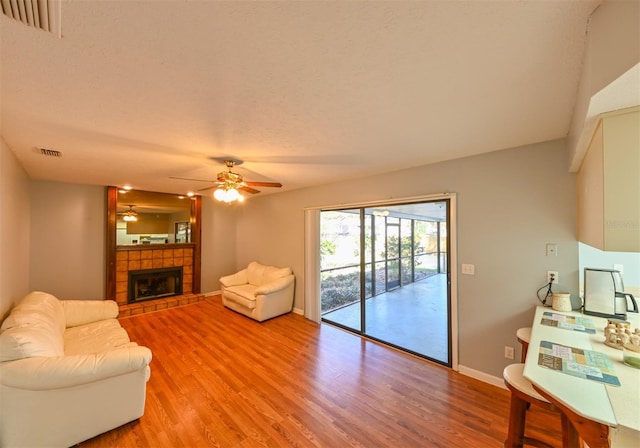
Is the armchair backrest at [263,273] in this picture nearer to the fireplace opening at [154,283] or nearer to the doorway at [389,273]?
the doorway at [389,273]

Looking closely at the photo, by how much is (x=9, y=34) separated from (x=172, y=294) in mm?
5446

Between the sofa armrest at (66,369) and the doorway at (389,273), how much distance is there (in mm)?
2981

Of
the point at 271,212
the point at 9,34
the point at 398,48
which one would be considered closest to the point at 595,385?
the point at 398,48

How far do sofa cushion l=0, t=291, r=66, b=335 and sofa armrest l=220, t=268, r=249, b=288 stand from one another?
240 cm

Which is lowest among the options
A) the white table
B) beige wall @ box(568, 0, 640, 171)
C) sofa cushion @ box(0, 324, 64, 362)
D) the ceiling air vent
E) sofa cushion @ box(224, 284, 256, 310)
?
sofa cushion @ box(224, 284, 256, 310)

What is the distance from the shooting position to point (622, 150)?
48.6 inches

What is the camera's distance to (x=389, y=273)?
4734 mm

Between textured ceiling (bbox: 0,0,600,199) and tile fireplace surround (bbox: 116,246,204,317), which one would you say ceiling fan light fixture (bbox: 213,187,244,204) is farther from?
tile fireplace surround (bbox: 116,246,204,317)

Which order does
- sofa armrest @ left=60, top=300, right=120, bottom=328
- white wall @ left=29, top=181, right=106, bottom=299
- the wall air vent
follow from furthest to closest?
1. white wall @ left=29, top=181, right=106, bottom=299
2. sofa armrest @ left=60, top=300, right=120, bottom=328
3. the wall air vent

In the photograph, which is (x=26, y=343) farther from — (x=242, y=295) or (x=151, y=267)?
(x=151, y=267)

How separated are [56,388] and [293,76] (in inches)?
106

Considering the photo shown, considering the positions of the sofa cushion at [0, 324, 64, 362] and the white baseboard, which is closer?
the sofa cushion at [0, 324, 64, 362]

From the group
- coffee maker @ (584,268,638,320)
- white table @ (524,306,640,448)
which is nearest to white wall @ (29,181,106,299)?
white table @ (524,306,640,448)

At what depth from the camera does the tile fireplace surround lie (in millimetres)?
4777
